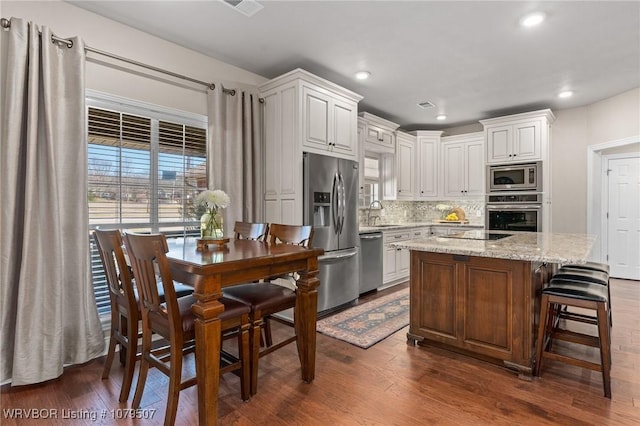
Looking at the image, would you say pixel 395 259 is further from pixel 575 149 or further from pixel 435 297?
pixel 575 149

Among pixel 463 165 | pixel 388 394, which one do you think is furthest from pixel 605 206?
pixel 388 394

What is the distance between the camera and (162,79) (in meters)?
3.01

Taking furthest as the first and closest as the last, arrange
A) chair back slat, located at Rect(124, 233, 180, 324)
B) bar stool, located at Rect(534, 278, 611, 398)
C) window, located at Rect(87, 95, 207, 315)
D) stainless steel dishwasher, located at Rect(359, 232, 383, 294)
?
stainless steel dishwasher, located at Rect(359, 232, 383, 294) < window, located at Rect(87, 95, 207, 315) < bar stool, located at Rect(534, 278, 611, 398) < chair back slat, located at Rect(124, 233, 180, 324)

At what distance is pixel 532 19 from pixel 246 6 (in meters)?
2.29

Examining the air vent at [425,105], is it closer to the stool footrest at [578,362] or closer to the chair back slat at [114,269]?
the stool footrest at [578,362]

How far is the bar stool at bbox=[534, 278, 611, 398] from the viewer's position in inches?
80.2

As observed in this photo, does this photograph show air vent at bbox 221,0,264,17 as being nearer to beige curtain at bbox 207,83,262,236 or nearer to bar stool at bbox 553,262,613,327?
beige curtain at bbox 207,83,262,236

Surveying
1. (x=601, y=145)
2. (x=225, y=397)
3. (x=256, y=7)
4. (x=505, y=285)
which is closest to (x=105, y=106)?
(x=256, y=7)

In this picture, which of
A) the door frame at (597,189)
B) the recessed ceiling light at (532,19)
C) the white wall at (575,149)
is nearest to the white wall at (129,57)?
the recessed ceiling light at (532,19)

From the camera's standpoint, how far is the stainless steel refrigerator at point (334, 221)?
11.4 feet

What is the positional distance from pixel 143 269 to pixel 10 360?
1.36 meters

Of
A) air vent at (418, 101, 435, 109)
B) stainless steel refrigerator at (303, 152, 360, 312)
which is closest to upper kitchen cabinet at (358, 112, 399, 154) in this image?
air vent at (418, 101, 435, 109)

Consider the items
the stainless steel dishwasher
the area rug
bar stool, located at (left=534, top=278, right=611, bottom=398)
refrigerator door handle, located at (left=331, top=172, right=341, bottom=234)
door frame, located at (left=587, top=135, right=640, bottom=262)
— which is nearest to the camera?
bar stool, located at (left=534, top=278, right=611, bottom=398)

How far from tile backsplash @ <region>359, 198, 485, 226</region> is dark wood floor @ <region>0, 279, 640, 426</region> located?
3.15m
